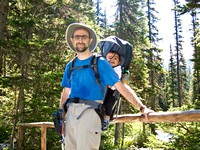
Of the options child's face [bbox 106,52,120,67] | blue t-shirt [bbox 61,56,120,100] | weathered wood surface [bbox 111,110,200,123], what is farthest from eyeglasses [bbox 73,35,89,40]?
weathered wood surface [bbox 111,110,200,123]

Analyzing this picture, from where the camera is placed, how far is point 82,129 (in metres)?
2.26

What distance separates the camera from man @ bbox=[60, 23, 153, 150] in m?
2.26

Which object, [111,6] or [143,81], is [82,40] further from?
[111,6]

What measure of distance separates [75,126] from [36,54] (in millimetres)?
9697

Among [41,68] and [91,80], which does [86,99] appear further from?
[41,68]

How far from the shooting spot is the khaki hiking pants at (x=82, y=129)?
2.23 m

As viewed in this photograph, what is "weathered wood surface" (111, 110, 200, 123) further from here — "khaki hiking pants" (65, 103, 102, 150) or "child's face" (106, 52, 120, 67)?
"child's face" (106, 52, 120, 67)

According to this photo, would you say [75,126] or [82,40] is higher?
[82,40]

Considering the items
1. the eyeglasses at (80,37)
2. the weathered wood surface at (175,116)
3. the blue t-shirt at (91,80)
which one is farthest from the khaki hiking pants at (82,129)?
the eyeglasses at (80,37)

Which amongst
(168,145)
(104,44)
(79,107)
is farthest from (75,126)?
(168,145)

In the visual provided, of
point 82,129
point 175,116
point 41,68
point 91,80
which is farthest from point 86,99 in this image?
point 41,68

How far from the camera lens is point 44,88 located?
10.7 metres

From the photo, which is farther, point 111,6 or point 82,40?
point 111,6

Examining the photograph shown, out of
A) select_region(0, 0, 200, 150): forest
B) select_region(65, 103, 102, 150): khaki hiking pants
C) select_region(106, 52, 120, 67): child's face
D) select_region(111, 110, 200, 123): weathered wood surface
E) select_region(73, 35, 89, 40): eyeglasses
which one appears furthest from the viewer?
select_region(0, 0, 200, 150): forest
